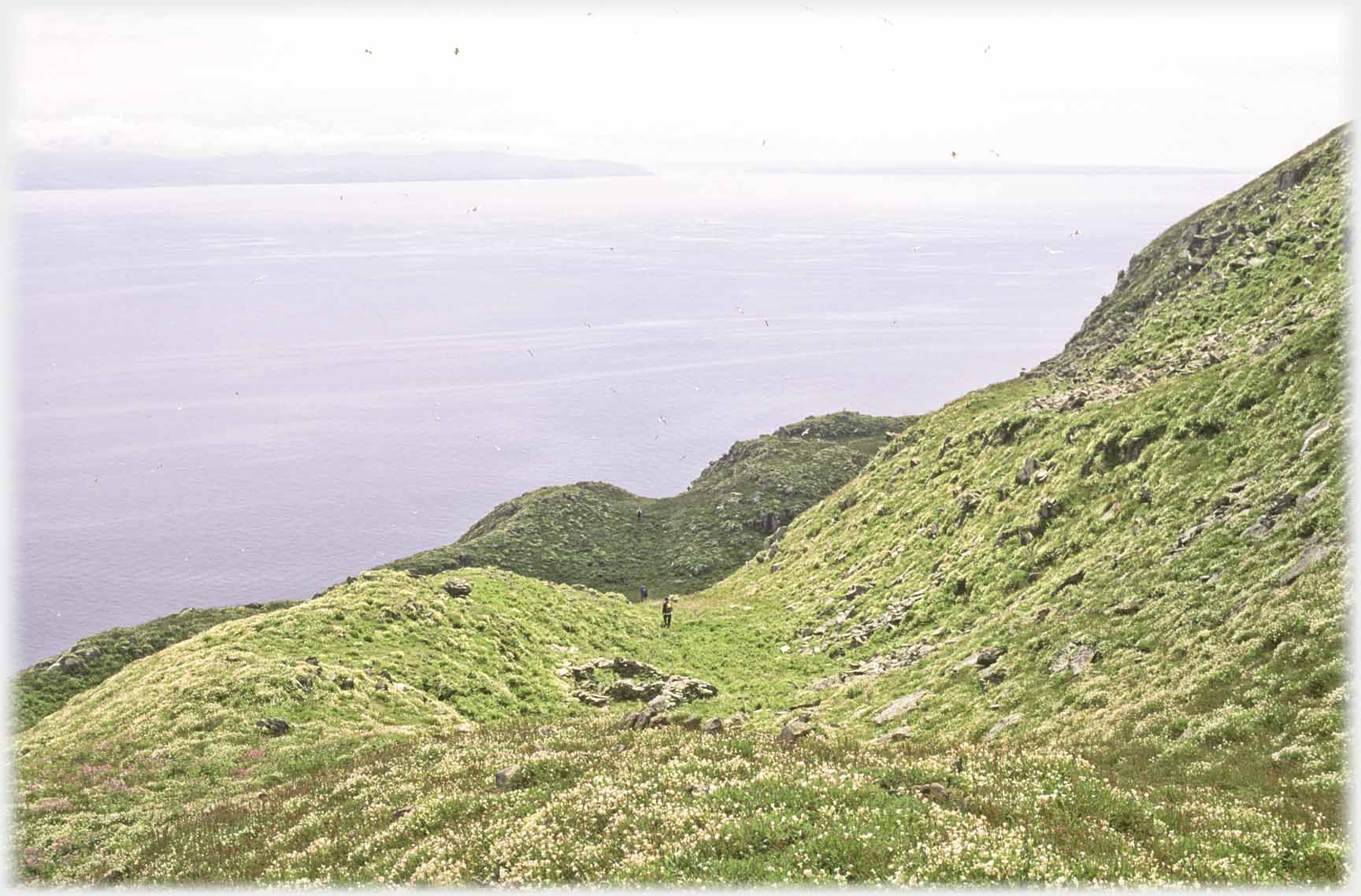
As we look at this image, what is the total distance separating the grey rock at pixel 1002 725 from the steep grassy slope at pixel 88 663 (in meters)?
39.4

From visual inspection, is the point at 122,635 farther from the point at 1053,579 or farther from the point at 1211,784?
the point at 1211,784

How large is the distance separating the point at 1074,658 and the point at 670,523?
74.3 m

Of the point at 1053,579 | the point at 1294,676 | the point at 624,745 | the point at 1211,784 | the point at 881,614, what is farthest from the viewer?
the point at 881,614

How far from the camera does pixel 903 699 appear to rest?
28.0 metres

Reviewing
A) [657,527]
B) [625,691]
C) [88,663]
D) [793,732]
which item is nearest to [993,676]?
[793,732]

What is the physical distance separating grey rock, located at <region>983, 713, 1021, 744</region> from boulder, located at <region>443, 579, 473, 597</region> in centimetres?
2989

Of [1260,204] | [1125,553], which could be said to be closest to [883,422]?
[1260,204]

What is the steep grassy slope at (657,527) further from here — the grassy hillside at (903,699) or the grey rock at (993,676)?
the grey rock at (993,676)

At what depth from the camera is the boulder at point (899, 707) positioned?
88.8ft

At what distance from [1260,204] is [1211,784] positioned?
231 ft

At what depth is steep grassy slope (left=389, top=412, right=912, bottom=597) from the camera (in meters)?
83.2

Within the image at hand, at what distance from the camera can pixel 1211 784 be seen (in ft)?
49.5

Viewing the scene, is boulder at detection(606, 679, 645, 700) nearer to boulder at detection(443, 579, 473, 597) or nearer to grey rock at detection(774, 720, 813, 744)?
boulder at detection(443, 579, 473, 597)

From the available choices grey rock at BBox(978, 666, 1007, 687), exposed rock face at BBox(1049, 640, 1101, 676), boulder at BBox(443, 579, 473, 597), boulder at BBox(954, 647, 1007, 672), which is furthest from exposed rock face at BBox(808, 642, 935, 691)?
boulder at BBox(443, 579, 473, 597)
